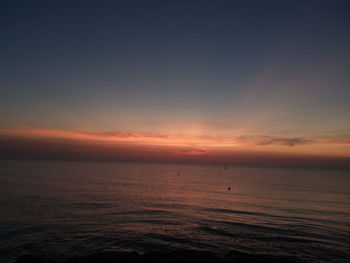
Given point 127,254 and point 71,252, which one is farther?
point 71,252

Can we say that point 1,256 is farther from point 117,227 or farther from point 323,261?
point 323,261

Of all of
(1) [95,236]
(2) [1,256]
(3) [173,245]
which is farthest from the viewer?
(1) [95,236]

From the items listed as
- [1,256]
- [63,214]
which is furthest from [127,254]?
[63,214]

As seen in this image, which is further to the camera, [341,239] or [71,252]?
[341,239]

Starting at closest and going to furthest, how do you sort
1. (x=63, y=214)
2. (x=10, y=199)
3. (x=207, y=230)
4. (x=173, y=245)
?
(x=173, y=245), (x=207, y=230), (x=63, y=214), (x=10, y=199)

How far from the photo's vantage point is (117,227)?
97.2 ft

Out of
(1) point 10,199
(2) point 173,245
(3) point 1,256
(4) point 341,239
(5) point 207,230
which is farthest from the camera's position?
(1) point 10,199

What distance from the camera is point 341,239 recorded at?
89.5 feet

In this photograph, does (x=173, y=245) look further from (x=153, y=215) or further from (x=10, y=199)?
(x=10, y=199)

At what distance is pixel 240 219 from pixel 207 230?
931cm

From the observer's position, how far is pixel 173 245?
2306cm

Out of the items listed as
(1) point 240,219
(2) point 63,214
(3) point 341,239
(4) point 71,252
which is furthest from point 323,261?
(2) point 63,214

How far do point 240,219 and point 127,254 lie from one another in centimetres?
2274

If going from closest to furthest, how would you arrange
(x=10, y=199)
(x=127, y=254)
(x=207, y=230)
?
(x=127, y=254), (x=207, y=230), (x=10, y=199)
